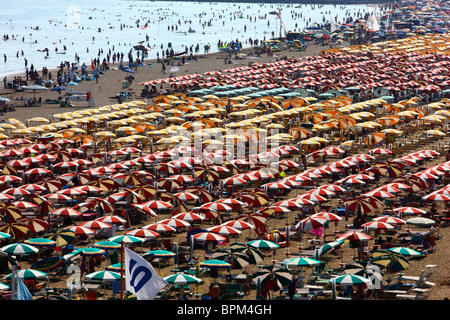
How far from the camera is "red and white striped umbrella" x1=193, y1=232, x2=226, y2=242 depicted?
18.1 meters

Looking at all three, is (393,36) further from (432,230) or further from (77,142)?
(432,230)

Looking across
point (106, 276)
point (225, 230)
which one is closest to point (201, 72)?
point (225, 230)

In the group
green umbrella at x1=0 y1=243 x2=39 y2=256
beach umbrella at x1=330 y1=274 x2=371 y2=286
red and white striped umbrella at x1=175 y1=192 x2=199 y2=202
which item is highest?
beach umbrella at x1=330 y1=274 x2=371 y2=286

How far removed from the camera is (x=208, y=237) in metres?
18.2

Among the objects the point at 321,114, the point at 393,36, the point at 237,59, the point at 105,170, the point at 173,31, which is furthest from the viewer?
the point at 173,31

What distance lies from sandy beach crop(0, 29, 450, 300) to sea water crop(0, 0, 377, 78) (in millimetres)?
12034

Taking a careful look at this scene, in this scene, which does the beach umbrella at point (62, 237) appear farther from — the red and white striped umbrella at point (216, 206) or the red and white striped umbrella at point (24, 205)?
the red and white striped umbrella at point (216, 206)

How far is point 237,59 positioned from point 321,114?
3890 centimetres

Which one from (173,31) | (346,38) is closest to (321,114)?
(346,38)

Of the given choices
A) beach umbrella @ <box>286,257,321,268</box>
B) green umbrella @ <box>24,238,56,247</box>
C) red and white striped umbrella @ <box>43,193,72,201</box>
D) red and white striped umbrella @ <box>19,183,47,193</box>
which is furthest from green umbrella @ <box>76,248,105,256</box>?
red and white striped umbrella @ <box>19,183,47,193</box>

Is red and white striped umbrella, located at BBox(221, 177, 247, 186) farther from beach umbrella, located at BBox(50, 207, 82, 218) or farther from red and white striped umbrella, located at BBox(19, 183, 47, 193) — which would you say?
red and white striped umbrella, located at BBox(19, 183, 47, 193)

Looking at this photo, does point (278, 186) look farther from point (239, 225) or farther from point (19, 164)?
point (19, 164)

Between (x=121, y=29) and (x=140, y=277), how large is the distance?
12086cm

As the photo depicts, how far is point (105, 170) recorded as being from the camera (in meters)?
25.5
